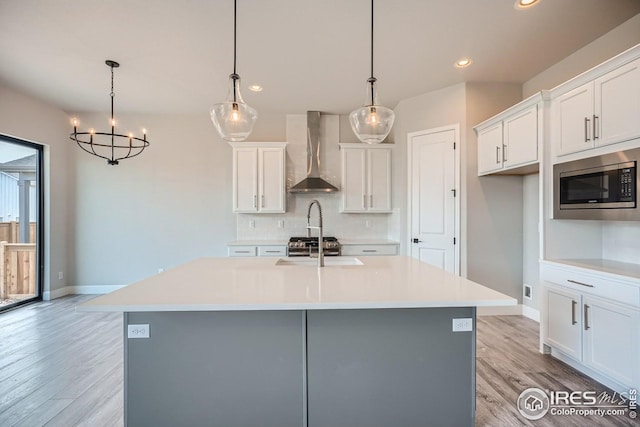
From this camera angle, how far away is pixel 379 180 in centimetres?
443

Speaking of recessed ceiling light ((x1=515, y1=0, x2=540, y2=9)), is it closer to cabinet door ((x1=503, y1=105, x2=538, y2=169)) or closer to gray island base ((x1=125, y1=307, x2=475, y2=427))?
cabinet door ((x1=503, y1=105, x2=538, y2=169))

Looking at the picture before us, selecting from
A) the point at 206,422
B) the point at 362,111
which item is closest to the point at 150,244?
A: the point at 206,422

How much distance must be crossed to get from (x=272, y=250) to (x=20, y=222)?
139 inches

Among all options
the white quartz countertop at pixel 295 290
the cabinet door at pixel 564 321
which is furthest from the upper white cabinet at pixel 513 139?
the white quartz countertop at pixel 295 290

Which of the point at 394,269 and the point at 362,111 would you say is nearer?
the point at 394,269

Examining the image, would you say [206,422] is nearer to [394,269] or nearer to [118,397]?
[118,397]

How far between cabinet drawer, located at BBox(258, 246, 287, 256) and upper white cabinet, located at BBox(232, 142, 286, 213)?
566 mm

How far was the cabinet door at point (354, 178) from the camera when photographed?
4402 millimetres

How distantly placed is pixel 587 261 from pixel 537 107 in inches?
55.8

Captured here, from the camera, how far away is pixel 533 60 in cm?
298

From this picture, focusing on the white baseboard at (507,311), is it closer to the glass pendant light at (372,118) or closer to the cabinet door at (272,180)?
the glass pendant light at (372,118)

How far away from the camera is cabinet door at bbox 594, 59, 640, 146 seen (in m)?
1.88

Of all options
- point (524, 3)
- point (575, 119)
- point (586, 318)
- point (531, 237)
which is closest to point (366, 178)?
point (531, 237)

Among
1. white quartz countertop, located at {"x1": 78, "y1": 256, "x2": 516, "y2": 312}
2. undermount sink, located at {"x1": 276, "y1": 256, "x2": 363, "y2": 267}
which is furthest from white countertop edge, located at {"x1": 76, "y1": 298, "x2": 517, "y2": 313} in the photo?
undermount sink, located at {"x1": 276, "y1": 256, "x2": 363, "y2": 267}
